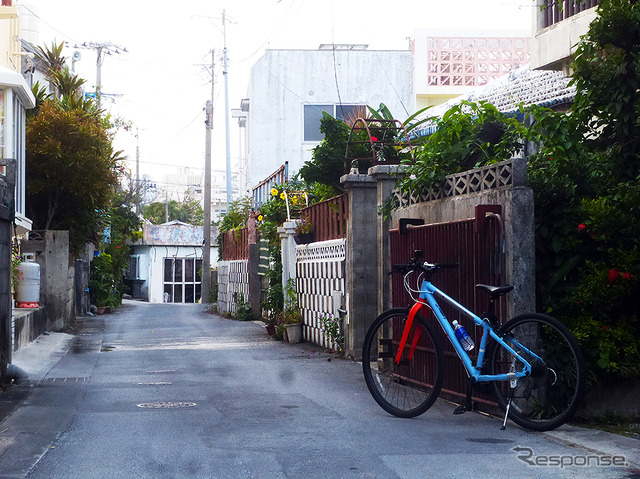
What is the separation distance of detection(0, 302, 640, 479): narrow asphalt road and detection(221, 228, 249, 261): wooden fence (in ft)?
42.0

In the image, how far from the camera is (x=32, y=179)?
17.4 meters

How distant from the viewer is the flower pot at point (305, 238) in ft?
47.2

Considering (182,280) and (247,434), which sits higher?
(182,280)

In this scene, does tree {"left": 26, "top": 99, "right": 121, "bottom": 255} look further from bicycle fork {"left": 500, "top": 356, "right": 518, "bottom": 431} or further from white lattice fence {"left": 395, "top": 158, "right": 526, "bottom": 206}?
bicycle fork {"left": 500, "top": 356, "right": 518, "bottom": 431}

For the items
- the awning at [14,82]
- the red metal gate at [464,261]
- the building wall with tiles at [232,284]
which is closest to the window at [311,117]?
the building wall with tiles at [232,284]

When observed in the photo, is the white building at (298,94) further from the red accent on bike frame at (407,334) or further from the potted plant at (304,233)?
the red accent on bike frame at (407,334)

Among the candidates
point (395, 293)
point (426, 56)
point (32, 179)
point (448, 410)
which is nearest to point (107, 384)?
point (395, 293)

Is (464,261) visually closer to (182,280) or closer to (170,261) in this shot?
(170,261)

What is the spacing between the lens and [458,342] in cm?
645

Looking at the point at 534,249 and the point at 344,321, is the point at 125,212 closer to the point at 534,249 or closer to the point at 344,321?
the point at 344,321

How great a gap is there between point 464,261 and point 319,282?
636 centimetres

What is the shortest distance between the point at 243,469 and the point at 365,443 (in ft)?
3.46

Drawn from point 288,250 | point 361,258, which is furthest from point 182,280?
point 361,258

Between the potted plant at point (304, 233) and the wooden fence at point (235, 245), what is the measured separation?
7.31m
